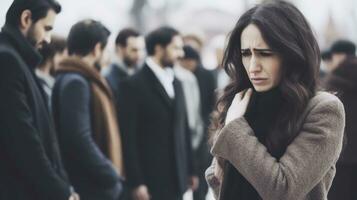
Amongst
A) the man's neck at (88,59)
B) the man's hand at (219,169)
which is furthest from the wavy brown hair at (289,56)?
the man's neck at (88,59)

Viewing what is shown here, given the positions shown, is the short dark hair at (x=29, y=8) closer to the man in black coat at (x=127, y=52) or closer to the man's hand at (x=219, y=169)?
the man's hand at (x=219, y=169)

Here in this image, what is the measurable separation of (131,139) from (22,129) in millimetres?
2593

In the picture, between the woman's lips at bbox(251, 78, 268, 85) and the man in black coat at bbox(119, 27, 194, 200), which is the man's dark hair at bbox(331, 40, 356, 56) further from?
the woman's lips at bbox(251, 78, 268, 85)

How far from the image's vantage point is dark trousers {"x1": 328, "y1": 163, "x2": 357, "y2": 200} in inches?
240

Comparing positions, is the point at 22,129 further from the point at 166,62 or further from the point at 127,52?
the point at 127,52

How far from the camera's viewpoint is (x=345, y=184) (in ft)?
20.0

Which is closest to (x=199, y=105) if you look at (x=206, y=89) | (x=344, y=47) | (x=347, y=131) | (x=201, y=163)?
(x=206, y=89)

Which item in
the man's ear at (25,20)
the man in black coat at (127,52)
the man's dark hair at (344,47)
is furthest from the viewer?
the man in black coat at (127,52)

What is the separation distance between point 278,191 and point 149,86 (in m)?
4.09

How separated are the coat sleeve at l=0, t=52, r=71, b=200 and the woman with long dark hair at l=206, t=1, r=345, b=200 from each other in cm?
148

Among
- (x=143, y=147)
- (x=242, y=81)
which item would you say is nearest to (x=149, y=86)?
(x=143, y=147)

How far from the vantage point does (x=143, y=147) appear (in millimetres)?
7219

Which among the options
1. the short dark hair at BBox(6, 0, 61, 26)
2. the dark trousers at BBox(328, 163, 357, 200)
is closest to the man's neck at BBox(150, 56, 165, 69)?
the dark trousers at BBox(328, 163, 357, 200)

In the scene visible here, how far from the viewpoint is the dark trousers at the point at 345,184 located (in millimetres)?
6102
